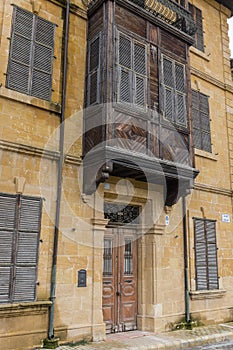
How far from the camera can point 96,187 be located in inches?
290

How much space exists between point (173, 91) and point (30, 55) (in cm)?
348

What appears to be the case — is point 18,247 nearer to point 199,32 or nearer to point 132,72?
point 132,72

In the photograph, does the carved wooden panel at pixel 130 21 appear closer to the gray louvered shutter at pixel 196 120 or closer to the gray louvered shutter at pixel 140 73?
the gray louvered shutter at pixel 140 73

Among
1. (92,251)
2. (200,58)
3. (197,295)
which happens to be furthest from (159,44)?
(197,295)

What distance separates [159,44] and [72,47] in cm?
213

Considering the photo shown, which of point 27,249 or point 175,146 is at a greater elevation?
point 175,146

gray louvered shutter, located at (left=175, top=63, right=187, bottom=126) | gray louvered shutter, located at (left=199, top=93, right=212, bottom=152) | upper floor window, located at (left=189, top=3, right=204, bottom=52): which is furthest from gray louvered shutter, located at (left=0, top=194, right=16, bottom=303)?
upper floor window, located at (left=189, top=3, right=204, bottom=52)

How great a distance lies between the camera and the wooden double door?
7.82 metres

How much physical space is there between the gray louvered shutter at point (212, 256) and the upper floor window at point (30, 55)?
561 cm

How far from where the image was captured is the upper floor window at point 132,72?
7.61 m

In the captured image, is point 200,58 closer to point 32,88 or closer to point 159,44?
point 159,44

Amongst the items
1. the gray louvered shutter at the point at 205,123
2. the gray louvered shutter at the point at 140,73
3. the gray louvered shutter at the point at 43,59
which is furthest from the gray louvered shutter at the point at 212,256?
the gray louvered shutter at the point at 43,59

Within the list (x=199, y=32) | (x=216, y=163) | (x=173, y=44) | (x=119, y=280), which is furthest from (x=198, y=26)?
(x=119, y=280)

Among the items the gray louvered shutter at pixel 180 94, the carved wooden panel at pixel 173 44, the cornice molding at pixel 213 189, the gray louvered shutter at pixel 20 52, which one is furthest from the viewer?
the cornice molding at pixel 213 189
